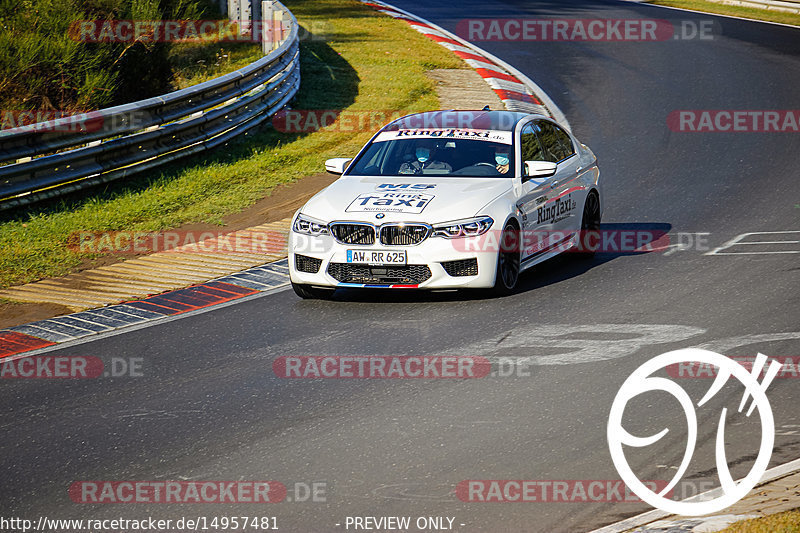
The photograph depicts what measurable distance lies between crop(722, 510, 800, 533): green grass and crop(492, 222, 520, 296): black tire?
16.0 ft

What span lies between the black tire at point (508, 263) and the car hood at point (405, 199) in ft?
1.18

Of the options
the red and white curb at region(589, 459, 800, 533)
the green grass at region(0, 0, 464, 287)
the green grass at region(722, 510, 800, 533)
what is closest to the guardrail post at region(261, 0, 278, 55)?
the green grass at region(0, 0, 464, 287)

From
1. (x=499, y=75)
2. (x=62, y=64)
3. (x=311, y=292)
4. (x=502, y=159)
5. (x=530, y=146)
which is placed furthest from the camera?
(x=499, y=75)

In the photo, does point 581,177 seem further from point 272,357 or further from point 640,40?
point 640,40

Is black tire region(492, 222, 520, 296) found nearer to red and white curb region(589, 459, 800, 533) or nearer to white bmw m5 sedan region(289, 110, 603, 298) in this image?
white bmw m5 sedan region(289, 110, 603, 298)

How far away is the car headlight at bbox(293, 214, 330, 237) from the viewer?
389 inches

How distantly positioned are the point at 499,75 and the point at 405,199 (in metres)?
12.5

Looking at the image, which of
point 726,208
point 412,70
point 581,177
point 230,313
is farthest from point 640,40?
point 230,313

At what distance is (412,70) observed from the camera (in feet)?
71.6

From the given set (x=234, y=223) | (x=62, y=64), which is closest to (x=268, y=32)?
(x=62, y=64)

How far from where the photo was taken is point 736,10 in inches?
1342

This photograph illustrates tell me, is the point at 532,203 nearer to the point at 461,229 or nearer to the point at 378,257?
the point at 461,229

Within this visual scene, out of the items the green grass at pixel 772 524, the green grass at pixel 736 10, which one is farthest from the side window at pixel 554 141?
the green grass at pixel 736 10

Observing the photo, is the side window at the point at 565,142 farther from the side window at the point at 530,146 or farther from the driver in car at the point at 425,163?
the driver in car at the point at 425,163
